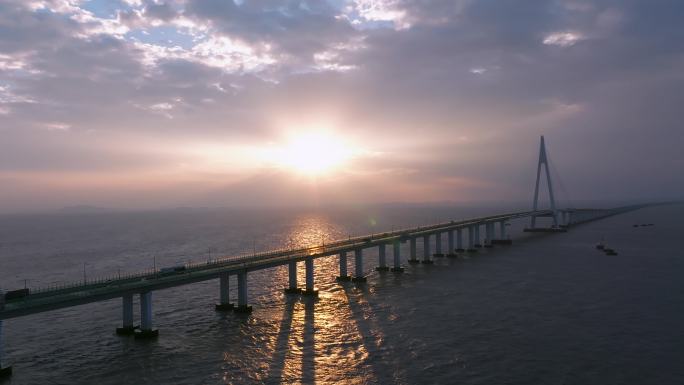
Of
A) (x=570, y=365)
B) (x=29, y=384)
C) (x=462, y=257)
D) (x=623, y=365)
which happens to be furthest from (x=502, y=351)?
(x=462, y=257)

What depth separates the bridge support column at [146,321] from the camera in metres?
46.9

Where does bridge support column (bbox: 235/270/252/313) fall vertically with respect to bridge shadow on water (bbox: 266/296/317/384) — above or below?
above

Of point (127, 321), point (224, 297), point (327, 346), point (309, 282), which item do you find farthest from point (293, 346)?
point (309, 282)

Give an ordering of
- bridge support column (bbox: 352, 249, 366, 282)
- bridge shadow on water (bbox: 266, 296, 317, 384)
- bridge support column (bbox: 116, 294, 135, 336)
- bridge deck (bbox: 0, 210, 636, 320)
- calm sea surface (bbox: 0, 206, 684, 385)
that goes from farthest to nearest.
→ bridge support column (bbox: 352, 249, 366, 282) < bridge support column (bbox: 116, 294, 135, 336) < bridge deck (bbox: 0, 210, 636, 320) < calm sea surface (bbox: 0, 206, 684, 385) < bridge shadow on water (bbox: 266, 296, 317, 384)

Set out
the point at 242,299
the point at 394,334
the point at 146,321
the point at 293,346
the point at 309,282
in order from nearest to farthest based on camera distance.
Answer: the point at 293,346, the point at 394,334, the point at 146,321, the point at 242,299, the point at 309,282

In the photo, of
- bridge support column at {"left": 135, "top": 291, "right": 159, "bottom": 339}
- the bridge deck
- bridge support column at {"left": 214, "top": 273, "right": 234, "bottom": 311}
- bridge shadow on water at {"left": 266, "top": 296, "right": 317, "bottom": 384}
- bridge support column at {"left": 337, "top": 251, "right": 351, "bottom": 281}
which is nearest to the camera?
bridge shadow on water at {"left": 266, "top": 296, "right": 317, "bottom": 384}

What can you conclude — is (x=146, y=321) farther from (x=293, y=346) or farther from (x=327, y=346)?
(x=327, y=346)

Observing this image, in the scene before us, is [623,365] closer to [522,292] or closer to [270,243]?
[522,292]

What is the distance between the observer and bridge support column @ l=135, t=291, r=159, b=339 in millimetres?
46875

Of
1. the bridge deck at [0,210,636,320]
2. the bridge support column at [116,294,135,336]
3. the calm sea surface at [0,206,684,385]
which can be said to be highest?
the bridge deck at [0,210,636,320]

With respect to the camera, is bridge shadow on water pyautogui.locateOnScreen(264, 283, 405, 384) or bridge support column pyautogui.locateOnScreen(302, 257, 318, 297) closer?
bridge shadow on water pyautogui.locateOnScreen(264, 283, 405, 384)

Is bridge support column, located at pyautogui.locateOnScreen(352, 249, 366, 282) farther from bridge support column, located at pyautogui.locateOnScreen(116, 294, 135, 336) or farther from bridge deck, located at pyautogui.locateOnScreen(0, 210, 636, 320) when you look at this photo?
bridge support column, located at pyautogui.locateOnScreen(116, 294, 135, 336)

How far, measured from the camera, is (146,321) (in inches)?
1868

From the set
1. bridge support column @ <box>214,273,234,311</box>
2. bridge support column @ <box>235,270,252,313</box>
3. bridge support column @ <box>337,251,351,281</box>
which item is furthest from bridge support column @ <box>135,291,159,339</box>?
bridge support column @ <box>337,251,351,281</box>
